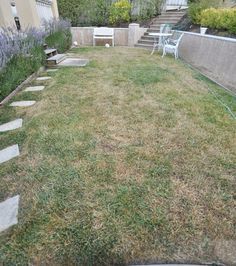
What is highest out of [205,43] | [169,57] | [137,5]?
[137,5]

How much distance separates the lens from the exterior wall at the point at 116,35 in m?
9.59

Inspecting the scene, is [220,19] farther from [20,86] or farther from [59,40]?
[20,86]

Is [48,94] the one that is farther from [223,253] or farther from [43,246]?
[223,253]

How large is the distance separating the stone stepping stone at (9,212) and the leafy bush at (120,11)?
1018cm

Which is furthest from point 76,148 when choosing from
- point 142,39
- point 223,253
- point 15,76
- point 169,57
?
point 142,39

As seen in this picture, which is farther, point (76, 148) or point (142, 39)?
point (142, 39)

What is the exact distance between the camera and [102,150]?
2.49m

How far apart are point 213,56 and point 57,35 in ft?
15.3

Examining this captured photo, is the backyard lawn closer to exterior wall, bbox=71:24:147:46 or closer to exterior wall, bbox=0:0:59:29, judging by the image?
exterior wall, bbox=0:0:59:29

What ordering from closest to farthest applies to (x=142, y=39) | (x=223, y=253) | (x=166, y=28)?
(x=223, y=253)
(x=166, y=28)
(x=142, y=39)

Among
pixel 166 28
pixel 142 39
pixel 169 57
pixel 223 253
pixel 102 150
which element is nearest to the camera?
pixel 223 253

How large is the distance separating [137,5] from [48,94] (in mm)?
8272

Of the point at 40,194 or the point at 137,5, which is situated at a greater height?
the point at 137,5

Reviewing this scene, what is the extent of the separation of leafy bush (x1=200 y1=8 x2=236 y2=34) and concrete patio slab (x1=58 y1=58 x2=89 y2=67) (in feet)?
12.7
